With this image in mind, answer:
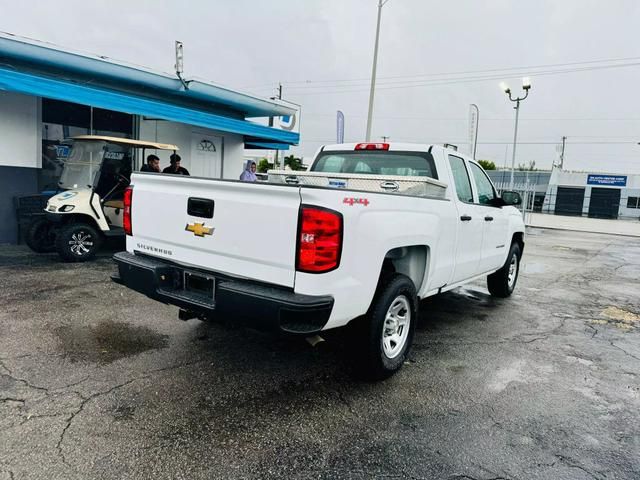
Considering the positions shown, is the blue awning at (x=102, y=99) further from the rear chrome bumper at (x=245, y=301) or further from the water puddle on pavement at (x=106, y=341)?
the rear chrome bumper at (x=245, y=301)

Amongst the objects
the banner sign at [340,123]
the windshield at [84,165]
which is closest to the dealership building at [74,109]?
the windshield at [84,165]

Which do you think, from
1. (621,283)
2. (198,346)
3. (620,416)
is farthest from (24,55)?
(621,283)

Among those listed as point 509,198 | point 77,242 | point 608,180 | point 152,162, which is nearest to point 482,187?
point 509,198

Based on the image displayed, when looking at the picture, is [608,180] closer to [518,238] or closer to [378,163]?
[518,238]

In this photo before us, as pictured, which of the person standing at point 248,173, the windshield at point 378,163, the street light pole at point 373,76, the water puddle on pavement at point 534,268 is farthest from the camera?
the street light pole at point 373,76

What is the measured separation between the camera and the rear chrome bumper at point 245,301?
296 centimetres

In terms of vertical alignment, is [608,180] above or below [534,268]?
above

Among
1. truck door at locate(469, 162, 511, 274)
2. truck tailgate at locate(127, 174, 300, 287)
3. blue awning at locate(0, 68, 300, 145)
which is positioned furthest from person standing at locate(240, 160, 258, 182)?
truck tailgate at locate(127, 174, 300, 287)

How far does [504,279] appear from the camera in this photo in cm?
699

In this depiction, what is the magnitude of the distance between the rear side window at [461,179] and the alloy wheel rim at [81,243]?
6266 mm

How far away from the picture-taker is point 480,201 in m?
5.57

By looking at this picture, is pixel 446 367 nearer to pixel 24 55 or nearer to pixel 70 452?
pixel 70 452

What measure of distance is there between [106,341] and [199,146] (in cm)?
1040

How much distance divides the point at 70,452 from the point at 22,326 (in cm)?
263
